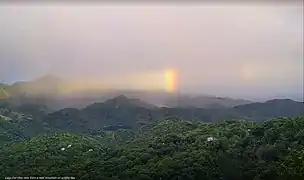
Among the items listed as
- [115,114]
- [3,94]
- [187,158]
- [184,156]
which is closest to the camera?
[187,158]

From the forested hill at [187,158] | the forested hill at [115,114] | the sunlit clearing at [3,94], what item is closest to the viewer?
the forested hill at [187,158]

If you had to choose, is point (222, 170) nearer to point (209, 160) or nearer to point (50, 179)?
point (209, 160)

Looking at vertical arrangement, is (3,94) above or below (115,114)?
above

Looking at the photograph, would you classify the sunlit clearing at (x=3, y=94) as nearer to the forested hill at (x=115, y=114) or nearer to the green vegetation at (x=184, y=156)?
the forested hill at (x=115, y=114)

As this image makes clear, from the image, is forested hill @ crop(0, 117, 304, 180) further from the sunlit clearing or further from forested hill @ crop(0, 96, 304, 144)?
the sunlit clearing

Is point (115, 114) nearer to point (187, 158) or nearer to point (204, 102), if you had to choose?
point (204, 102)

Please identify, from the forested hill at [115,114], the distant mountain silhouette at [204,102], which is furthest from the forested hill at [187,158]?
the distant mountain silhouette at [204,102]

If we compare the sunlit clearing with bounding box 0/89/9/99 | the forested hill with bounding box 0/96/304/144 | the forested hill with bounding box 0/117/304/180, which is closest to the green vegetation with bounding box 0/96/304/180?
the forested hill with bounding box 0/117/304/180

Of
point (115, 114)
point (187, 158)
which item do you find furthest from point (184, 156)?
point (115, 114)
